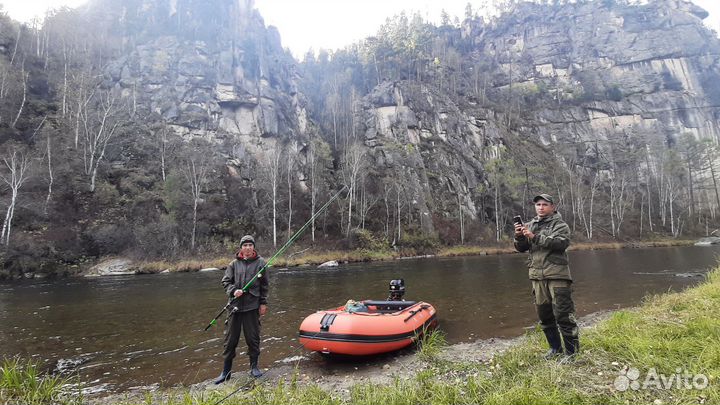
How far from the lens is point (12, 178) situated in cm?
2108

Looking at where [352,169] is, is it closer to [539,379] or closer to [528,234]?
[528,234]

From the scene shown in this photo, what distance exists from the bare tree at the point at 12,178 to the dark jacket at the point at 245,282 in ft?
73.5

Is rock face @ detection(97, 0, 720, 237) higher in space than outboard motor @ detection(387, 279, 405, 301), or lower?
higher

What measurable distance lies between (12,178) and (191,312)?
67.2 ft

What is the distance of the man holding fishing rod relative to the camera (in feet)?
17.1

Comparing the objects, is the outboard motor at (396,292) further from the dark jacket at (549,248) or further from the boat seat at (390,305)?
the dark jacket at (549,248)

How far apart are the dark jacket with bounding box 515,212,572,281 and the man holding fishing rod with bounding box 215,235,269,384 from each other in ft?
13.0

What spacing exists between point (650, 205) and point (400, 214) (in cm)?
3602

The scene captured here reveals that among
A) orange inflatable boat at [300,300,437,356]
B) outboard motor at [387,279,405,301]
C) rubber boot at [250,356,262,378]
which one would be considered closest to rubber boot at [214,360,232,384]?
rubber boot at [250,356,262,378]

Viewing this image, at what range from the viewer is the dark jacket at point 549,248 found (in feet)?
14.1

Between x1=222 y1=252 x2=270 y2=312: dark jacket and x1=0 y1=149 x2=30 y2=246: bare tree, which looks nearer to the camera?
x1=222 y1=252 x2=270 y2=312: dark jacket

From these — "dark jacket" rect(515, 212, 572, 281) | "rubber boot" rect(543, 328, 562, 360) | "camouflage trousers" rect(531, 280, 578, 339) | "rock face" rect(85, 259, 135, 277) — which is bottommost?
"rock face" rect(85, 259, 135, 277)

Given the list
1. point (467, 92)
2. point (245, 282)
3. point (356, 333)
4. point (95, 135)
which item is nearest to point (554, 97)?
point (467, 92)

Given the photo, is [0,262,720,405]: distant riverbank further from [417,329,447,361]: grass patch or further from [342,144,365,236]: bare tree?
[342,144,365,236]: bare tree
